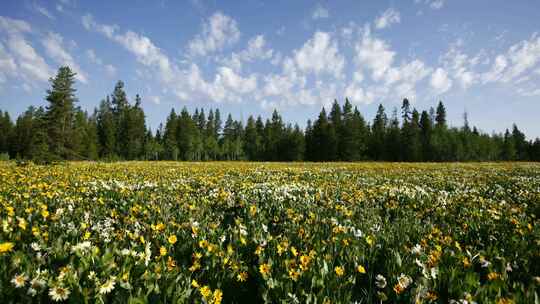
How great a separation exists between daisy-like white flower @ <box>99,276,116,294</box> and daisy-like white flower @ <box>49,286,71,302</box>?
21 centimetres

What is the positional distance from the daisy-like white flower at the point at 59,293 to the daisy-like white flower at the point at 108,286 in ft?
0.69

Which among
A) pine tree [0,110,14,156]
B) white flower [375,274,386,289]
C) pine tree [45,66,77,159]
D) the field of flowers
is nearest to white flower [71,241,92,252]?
the field of flowers

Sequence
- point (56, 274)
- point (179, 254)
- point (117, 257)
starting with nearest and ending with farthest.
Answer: point (56, 274)
point (117, 257)
point (179, 254)

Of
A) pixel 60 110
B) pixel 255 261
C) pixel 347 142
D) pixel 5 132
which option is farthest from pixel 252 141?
pixel 255 261

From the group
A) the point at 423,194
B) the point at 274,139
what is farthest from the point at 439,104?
the point at 423,194

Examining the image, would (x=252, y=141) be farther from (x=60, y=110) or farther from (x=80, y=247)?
(x=80, y=247)

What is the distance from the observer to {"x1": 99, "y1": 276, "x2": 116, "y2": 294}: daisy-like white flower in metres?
2.04

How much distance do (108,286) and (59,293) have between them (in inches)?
12.1


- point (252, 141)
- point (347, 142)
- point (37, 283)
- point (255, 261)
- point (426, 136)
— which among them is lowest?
point (255, 261)

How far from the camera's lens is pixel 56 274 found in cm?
231

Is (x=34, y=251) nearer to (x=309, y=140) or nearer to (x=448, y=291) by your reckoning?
(x=448, y=291)

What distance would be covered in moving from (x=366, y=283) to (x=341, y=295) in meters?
0.55

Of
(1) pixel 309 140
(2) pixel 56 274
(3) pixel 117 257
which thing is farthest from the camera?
(1) pixel 309 140

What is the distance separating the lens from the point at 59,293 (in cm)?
200
